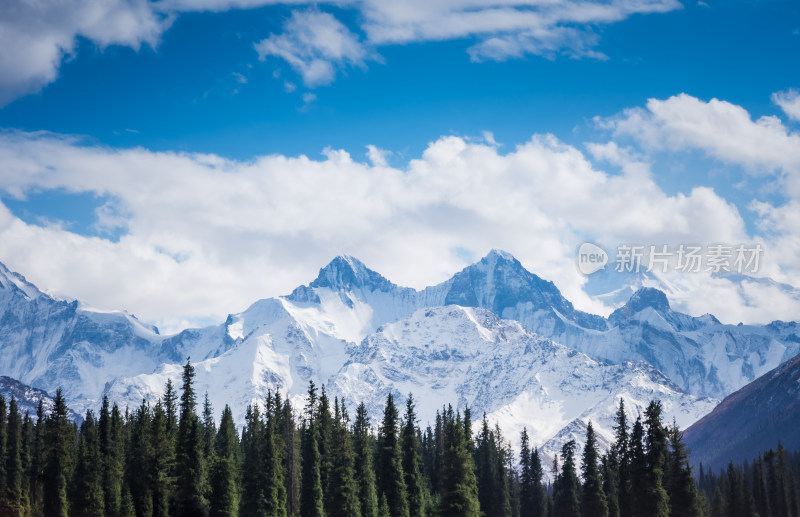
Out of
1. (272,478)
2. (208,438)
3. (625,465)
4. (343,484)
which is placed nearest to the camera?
(625,465)

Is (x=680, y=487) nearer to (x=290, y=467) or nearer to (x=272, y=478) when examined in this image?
(x=272, y=478)

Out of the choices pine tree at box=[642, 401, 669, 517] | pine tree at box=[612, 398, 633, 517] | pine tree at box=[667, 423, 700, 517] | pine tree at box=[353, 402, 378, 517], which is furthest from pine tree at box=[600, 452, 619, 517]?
pine tree at box=[642, 401, 669, 517]

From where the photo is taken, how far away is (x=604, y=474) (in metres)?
126

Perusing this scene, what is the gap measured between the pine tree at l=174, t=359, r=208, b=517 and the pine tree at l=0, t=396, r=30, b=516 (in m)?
22.7

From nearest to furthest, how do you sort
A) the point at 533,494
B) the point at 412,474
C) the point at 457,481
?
the point at 457,481 < the point at 412,474 < the point at 533,494

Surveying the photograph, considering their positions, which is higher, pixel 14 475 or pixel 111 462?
pixel 14 475

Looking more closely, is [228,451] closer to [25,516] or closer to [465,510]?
[25,516]

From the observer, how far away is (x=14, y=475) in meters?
128

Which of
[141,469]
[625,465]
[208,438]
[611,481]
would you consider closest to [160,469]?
[141,469]

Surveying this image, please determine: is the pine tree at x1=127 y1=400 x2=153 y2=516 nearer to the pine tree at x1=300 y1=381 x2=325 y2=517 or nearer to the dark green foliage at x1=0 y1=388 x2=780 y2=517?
the dark green foliage at x1=0 y1=388 x2=780 y2=517

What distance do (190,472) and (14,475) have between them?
149 ft

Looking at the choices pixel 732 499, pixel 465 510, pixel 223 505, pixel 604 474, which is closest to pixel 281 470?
pixel 223 505

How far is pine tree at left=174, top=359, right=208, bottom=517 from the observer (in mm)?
95438

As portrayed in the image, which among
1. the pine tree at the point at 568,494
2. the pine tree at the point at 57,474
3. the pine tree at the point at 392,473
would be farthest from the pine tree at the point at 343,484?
the pine tree at the point at 568,494
